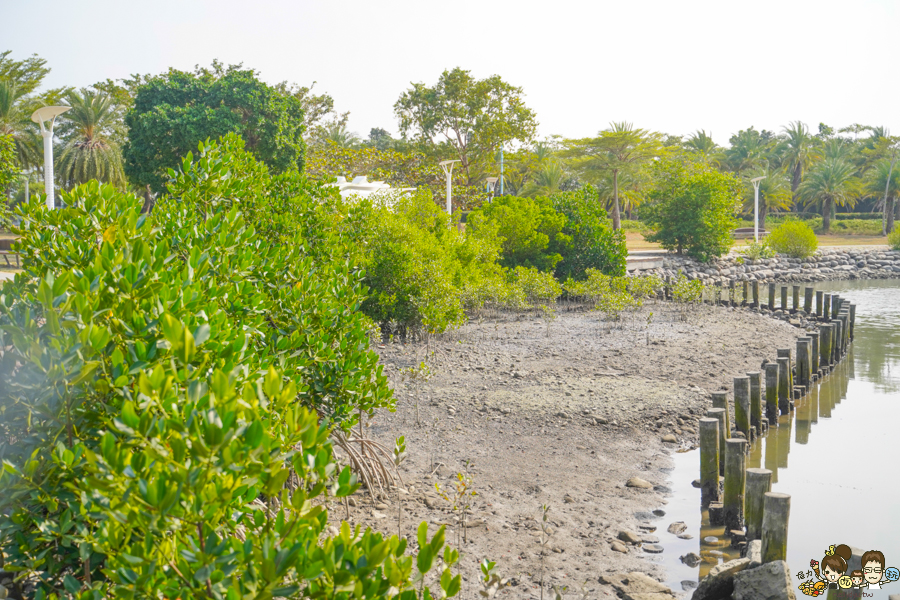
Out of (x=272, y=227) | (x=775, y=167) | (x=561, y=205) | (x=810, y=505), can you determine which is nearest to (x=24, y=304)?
(x=272, y=227)

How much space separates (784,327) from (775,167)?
4377cm

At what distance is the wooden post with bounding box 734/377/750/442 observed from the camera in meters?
8.84

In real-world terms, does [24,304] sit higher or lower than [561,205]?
lower

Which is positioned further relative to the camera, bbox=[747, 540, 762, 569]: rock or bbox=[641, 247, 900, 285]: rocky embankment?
bbox=[641, 247, 900, 285]: rocky embankment

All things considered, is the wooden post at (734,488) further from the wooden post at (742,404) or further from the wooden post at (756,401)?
the wooden post at (756,401)

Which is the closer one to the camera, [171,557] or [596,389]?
[171,557]

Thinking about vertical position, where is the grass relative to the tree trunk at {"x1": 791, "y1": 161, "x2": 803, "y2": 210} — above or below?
below

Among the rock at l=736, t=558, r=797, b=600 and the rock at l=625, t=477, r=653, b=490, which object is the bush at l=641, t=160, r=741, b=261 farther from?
the rock at l=736, t=558, r=797, b=600

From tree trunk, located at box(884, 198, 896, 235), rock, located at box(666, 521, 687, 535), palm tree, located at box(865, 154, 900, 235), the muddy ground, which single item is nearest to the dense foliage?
the muddy ground

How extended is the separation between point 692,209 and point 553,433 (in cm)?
2522

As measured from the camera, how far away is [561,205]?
921 inches

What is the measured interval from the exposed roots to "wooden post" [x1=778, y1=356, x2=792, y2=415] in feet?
23.8

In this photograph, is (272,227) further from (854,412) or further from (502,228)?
(502,228)

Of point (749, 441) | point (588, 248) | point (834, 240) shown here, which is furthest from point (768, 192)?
point (749, 441)
